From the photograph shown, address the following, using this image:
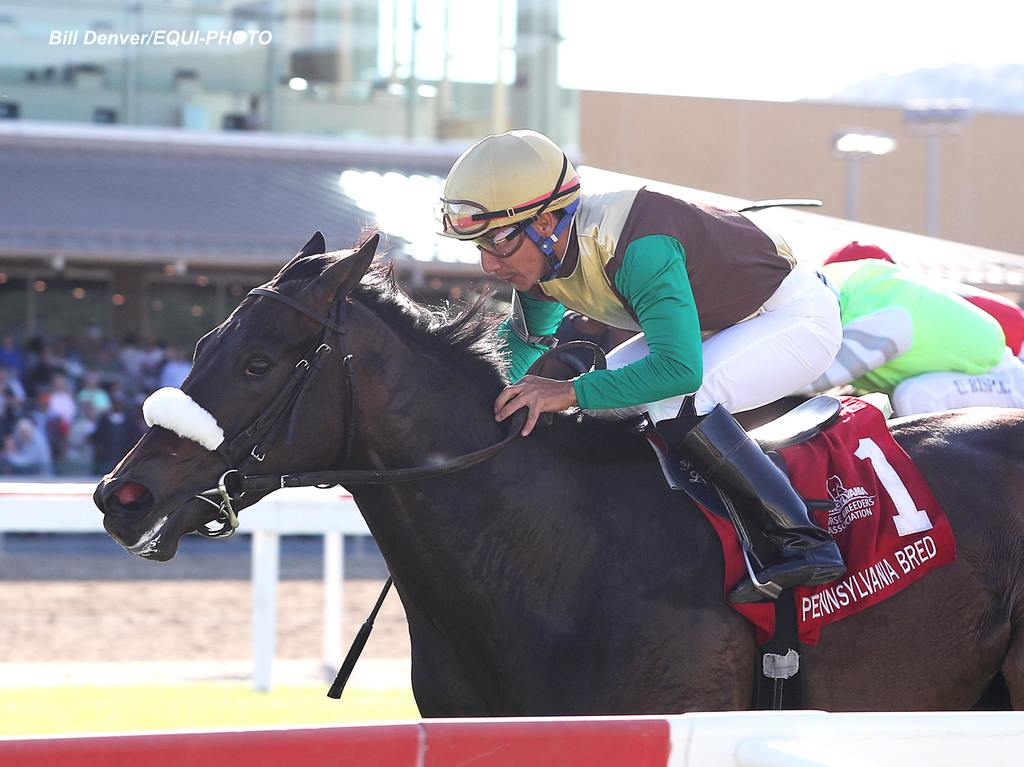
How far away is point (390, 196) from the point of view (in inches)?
645

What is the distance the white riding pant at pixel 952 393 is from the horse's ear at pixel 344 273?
74.7 inches

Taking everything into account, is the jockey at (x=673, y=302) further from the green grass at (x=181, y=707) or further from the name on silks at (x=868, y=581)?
the green grass at (x=181, y=707)

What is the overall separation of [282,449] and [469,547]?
460 mm

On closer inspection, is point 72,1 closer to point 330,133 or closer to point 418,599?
point 330,133

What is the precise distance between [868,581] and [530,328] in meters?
1.06

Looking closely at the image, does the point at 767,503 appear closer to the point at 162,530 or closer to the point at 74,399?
the point at 162,530

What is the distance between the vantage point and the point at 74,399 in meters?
13.3

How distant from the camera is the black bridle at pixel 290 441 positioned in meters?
2.79

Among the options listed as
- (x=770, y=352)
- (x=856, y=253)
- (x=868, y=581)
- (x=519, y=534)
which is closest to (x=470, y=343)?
(x=519, y=534)

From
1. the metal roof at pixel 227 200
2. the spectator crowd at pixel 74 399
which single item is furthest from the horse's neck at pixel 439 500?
the metal roof at pixel 227 200

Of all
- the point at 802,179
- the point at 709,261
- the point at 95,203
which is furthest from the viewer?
the point at 802,179

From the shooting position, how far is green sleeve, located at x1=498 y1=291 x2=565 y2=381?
3.44 metres

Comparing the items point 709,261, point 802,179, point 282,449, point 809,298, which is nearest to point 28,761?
point 282,449

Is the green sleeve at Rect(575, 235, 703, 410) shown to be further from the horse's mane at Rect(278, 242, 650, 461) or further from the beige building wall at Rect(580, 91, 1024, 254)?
the beige building wall at Rect(580, 91, 1024, 254)
